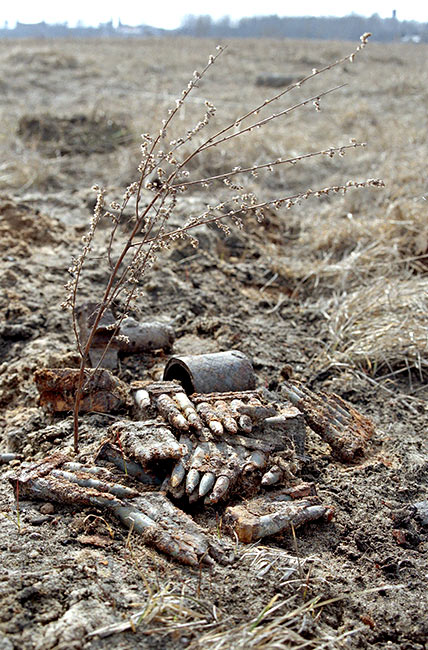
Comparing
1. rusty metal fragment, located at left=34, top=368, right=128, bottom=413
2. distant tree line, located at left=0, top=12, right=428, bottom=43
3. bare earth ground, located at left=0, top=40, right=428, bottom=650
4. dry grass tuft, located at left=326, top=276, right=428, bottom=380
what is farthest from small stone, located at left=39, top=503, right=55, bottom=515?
distant tree line, located at left=0, top=12, right=428, bottom=43

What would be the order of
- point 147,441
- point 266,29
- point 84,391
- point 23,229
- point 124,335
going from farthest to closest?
1. point 266,29
2. point 23,229
3. point 124,335
4. point 84,391
5. point 147,441

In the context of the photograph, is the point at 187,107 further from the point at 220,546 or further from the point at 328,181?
the point at 220,546

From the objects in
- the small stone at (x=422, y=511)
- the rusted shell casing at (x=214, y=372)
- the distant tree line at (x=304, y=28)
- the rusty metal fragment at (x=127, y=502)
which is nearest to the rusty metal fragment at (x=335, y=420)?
the rusted shell casing at (x=214, y=372)

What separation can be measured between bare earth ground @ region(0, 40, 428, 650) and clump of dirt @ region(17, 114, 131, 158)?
0.04m

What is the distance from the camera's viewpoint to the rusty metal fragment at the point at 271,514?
2266mm

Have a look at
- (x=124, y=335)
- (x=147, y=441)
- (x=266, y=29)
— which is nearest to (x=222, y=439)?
(x=147, y=441)

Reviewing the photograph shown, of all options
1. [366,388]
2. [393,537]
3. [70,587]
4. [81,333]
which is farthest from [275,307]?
[70,587]

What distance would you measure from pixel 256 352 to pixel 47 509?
1.91 metres

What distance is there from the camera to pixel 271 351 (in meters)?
4.02

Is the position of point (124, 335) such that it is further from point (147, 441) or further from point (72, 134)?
point (72, 134)

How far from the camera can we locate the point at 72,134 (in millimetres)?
8445

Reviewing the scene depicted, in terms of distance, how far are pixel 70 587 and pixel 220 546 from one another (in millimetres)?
536

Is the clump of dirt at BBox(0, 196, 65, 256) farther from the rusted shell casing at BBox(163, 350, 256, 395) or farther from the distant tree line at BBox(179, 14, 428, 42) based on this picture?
the distant tree line at BBox(179, 14, 428, 42)

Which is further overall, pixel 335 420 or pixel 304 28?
pixel 304 28
